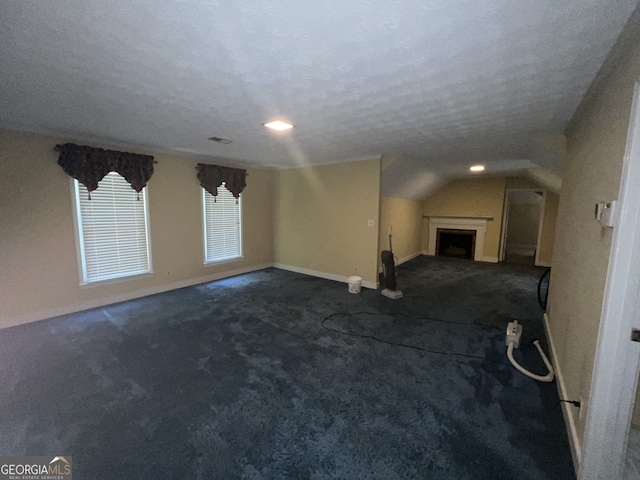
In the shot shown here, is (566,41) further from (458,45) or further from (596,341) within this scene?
(596,341)

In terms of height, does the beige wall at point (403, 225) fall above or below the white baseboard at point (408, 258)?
above

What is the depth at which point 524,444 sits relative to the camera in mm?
1610

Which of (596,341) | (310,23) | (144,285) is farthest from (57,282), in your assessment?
(596,341)

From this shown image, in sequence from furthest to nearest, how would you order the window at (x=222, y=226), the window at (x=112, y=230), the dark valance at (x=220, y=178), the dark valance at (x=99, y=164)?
the window at (x=222, y=226), the dark valance at (x=220, y=178), the window at (x=112, y=230), the dark valance at (x=99, y=164)

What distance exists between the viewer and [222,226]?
5.36 metres

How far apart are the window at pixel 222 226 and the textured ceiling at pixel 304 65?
2.07 metres

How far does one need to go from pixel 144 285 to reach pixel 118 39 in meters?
3.85

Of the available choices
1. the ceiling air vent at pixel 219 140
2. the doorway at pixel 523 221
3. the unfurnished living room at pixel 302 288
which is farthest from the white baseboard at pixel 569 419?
the doorway at pixel 523 221

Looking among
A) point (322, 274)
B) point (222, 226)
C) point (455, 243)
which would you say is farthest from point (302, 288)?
point (455, 243)

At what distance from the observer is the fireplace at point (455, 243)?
7.50 meters

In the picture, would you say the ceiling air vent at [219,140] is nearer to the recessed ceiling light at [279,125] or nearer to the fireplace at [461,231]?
the recessed ceiling light at [279,125]

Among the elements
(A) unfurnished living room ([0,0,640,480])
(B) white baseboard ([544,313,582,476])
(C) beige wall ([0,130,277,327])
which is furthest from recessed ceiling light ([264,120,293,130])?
(B) white baseboard ([544,313,582,476])

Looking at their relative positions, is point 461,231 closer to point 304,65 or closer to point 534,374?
point 534,374

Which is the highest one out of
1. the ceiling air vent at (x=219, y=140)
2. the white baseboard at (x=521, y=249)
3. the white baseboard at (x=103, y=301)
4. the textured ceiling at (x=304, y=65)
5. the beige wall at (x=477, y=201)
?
the ceiling air vent at (x=219, y=140)
